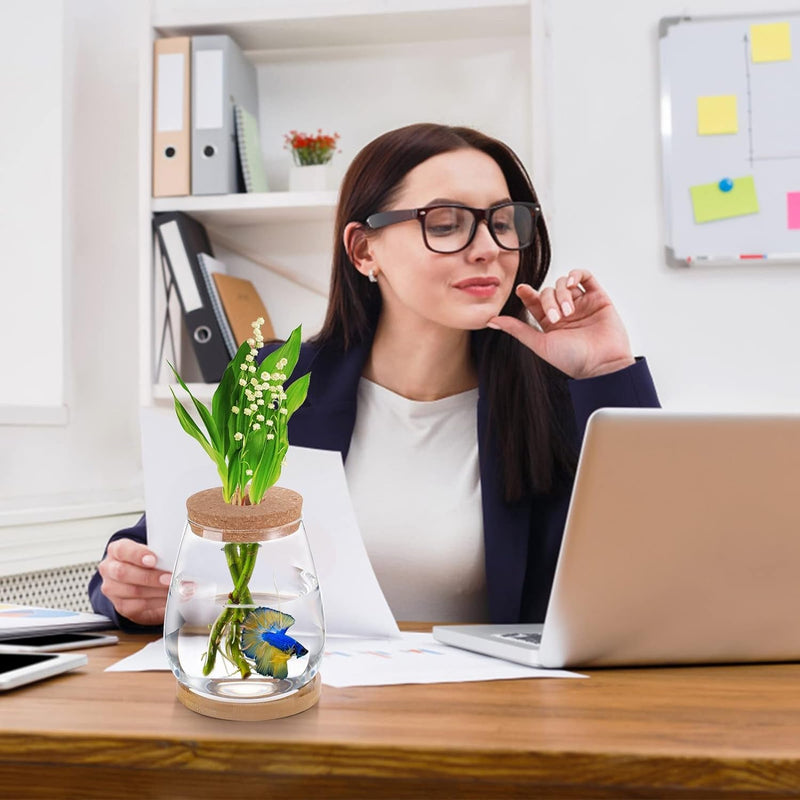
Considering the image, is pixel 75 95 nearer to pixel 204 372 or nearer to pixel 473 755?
pixel 204 372

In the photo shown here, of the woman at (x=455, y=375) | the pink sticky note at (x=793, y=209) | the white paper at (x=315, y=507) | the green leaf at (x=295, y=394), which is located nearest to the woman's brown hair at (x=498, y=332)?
the woman at (x=455, y=375)

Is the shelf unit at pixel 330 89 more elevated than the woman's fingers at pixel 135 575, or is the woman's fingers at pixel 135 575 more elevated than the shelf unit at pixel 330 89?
the shelf unit at pixel 330 89

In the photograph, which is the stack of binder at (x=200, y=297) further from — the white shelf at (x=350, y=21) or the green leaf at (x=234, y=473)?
the green leaf at (x=234, y=473)

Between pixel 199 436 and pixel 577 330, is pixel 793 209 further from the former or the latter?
pixel 199 436

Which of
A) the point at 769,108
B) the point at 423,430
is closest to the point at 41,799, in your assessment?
the point at 423,430

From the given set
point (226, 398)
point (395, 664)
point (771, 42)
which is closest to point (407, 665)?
point (395, 664)

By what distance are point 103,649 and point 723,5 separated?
6.96 feet

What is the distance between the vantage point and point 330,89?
2293mm

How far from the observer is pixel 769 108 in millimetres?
2152

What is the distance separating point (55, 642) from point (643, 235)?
178 centimetres

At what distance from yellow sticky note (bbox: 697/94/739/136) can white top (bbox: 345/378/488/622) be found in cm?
116

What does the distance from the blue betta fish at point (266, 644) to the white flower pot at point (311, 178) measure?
1.61 metres

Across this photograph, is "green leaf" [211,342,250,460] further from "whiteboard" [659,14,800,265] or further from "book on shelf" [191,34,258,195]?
"whiteboard" [659,14,800,265]

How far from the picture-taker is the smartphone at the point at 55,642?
771 mm
